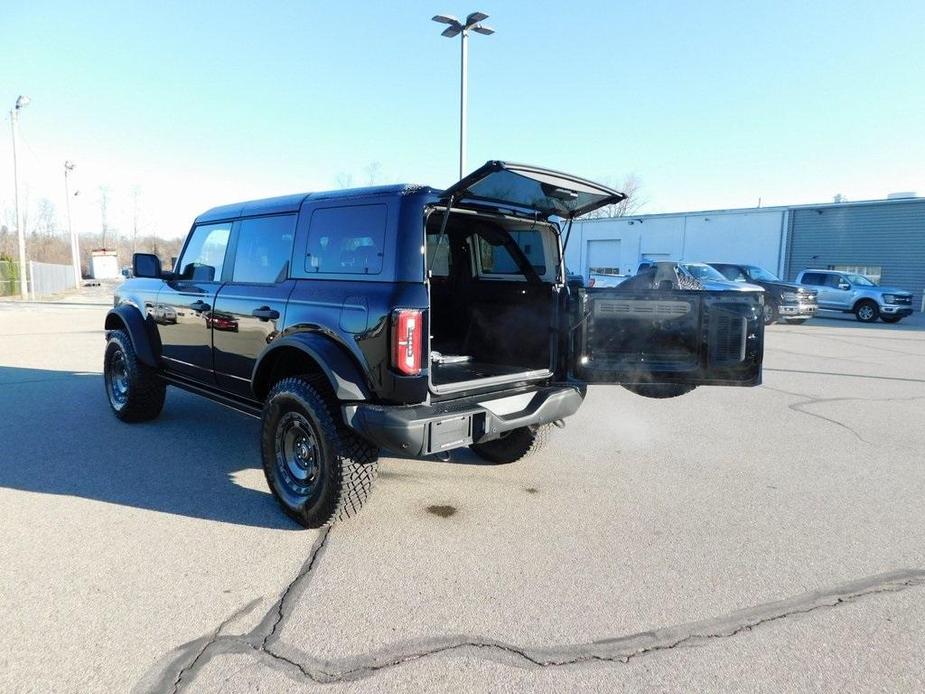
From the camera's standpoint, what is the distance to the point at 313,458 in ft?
12.4

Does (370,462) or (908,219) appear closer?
(370,462)

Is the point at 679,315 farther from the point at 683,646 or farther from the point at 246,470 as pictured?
the point at 246,470

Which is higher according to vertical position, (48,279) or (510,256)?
(510,256)

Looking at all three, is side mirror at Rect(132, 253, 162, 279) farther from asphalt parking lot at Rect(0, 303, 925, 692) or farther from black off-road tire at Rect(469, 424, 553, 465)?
black off-road tire at Rect(469, 424, 553, 465)

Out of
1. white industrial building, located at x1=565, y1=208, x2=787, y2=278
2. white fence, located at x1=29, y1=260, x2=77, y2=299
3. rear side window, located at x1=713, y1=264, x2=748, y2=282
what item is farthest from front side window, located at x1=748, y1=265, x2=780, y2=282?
white fence, located at x1=29, y1=260, x2=77, y2=299

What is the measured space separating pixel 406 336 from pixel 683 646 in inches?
76.9

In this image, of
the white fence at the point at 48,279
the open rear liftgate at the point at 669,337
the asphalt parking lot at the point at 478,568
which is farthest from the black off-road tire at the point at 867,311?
the white fence at the point at 48,279

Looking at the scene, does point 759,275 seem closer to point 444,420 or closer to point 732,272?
point 732,272

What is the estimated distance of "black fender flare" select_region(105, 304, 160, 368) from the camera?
5699 mm

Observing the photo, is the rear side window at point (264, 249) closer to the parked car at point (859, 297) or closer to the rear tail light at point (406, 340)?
the rear tail light at point (406, 340)

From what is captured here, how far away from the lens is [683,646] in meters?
2.61

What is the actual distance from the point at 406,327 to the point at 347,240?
31.7 inches

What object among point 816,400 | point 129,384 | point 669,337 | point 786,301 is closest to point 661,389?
point 669,337

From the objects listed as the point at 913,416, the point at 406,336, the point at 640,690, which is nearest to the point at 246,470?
the point at 406,336
